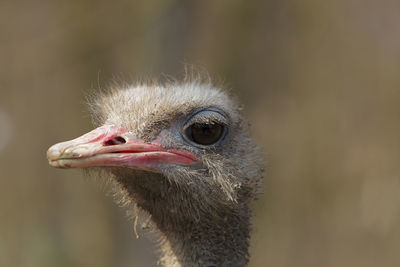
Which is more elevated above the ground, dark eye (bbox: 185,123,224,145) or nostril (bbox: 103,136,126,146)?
dark eye (bbox: 185,123,224,145)

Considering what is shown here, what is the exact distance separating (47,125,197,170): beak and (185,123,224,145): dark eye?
0.10m

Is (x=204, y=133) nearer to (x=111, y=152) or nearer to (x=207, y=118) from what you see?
(x=207, y=118)

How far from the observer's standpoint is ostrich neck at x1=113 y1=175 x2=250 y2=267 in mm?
2684

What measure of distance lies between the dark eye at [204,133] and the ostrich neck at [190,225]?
0.26 meters

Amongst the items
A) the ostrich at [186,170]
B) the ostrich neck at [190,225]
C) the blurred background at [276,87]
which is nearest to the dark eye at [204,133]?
the ostrich at [186,170]

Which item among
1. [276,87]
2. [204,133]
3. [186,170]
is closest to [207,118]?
[204,133]

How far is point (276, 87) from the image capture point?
702 cm

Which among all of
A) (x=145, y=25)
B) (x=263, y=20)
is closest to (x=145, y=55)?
(x=145, y=25)

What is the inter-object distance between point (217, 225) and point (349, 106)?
421 cm

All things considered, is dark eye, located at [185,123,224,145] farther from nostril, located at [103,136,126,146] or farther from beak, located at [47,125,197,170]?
nostril, located at [103,136,126,146]

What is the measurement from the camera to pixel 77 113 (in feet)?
24.5

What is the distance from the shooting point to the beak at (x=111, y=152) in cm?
226

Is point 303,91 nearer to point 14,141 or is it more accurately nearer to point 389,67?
point 389,67

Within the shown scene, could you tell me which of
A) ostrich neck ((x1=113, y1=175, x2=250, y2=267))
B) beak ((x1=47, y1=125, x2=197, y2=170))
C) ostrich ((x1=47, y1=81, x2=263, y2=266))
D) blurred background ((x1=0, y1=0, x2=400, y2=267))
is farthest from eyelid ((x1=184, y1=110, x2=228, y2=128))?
blurred background ((x1=0, y1=0, x2=400, y2=267))
